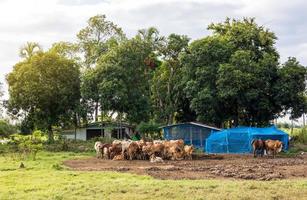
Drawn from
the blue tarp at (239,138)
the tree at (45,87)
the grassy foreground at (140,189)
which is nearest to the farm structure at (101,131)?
the tree at (45,87)

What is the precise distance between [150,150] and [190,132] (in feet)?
37.8

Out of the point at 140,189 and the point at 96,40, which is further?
the point at 96,40

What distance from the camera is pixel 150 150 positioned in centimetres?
2950

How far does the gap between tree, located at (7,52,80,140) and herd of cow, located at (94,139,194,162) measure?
15.1m

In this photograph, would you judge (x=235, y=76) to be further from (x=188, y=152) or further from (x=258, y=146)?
(x=188, y=152)

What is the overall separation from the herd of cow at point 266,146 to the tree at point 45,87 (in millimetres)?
19905

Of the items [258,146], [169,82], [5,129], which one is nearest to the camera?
[258,146]

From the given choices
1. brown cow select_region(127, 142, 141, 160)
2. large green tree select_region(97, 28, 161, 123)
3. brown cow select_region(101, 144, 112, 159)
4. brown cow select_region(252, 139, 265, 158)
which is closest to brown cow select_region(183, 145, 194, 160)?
brown cow select_region(127, 142, 141, 160)

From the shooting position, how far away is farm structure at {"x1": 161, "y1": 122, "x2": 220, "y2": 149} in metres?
40.1

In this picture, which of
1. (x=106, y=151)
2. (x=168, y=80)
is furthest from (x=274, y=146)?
(x=168, y=80)

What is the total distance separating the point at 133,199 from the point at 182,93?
109 ft

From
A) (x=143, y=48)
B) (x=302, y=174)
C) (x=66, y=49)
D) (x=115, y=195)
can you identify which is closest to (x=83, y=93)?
(x=143, y=48)

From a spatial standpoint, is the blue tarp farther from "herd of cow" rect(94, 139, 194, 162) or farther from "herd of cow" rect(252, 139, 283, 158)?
"herd of cow" rect(94, 139, 194, 162)

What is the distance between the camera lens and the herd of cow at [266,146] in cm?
3100
